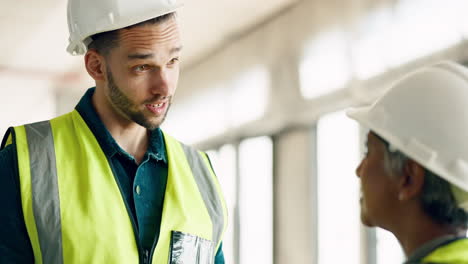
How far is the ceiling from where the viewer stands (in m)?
4.95

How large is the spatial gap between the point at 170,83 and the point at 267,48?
11.4ft

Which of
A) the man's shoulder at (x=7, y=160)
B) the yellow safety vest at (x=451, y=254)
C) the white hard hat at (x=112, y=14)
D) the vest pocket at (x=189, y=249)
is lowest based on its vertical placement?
the yellow safety vest at (x=451, y=254)

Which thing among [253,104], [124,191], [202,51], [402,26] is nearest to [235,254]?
[253,104]

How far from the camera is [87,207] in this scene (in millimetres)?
1606

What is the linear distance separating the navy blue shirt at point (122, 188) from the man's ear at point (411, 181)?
0.66 meters

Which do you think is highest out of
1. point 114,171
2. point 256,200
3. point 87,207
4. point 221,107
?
point 221,107

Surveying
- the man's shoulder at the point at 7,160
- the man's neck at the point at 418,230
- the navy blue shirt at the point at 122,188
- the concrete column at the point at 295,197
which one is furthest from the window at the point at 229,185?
the man's neck at the point at 418,230

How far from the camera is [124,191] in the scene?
1.69 m

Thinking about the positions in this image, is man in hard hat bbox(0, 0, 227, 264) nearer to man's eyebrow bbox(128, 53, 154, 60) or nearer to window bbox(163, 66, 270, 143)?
man's eyebrow bbox(128, 53, 154, 60)

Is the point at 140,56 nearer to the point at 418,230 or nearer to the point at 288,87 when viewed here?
the point at 418,230

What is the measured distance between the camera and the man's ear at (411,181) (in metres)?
1.24

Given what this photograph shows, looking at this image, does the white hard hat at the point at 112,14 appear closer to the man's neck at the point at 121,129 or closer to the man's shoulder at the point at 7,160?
the man's neck at the point at 121,129

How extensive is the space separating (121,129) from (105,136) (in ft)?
0.22

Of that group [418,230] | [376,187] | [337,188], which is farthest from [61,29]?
[418,230]
